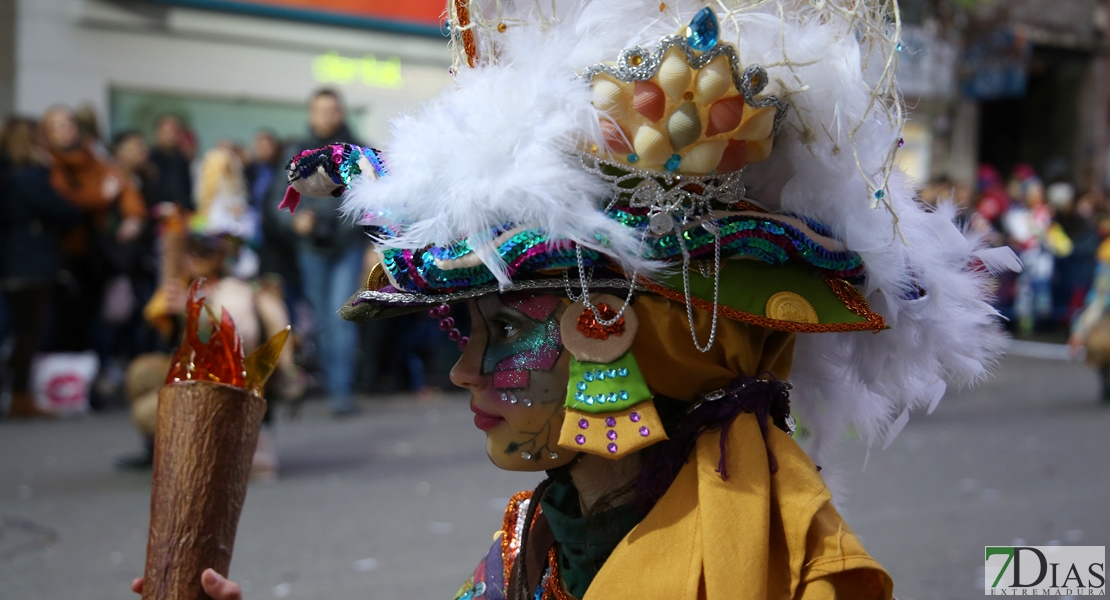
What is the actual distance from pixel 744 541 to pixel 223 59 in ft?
41.4

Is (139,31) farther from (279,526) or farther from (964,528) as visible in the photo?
(964,528)

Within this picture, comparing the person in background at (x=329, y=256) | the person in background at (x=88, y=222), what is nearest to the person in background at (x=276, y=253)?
the person in background at (x=329, y=256)

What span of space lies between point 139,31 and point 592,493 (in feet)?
39.4

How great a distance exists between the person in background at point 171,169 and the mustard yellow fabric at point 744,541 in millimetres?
7943

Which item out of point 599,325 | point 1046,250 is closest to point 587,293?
point 599,325

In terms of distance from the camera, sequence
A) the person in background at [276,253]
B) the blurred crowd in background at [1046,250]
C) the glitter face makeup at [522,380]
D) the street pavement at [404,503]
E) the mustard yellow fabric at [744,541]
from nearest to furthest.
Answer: the mustard yellow fabric at [744,541] < the glitter face makeup at [522,380] < the street pavement at [404,503] < the person in background at [276,253] < the blurred crowd in background at [1046,250]

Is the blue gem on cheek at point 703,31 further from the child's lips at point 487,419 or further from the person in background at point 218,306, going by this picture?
the person in background at point 218,306

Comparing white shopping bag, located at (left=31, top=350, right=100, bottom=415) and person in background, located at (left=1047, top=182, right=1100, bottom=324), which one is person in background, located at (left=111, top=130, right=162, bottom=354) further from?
person in background, located at (left=1047, top=182, right=1100, bottom=324)

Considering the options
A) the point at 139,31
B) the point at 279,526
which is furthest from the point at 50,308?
the point at 139,31

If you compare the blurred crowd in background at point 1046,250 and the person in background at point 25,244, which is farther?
the blurred crowd in background at point 1046,250

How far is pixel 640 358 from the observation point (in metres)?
1.74

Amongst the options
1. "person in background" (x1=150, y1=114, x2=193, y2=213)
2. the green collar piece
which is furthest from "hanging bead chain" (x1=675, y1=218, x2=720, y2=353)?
"person in background" (x1=150, y1=114, x2=193, y2=213)

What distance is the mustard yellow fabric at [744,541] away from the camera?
5.21 feet

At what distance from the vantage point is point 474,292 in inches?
69.6
